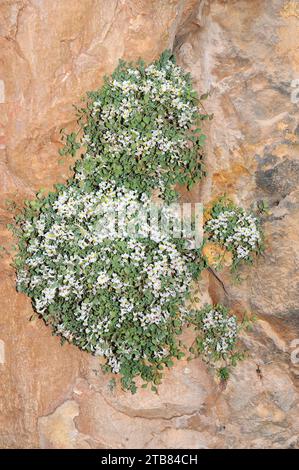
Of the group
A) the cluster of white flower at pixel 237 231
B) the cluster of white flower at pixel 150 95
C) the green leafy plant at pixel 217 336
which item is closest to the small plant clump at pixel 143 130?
the cluster of white flower at pixel 150 95

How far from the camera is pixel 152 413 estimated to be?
6160 millimetres

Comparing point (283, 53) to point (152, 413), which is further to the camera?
point (152, 413)

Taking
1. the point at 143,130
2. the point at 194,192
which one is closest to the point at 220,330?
the point at 194,192

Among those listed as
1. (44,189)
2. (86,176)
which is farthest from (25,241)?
(86,176)

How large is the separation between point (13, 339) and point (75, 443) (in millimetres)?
1404

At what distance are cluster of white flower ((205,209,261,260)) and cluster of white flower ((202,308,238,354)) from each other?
2.49ft

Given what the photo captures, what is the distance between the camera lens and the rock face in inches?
216

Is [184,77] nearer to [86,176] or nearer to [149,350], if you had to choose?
[86,176]

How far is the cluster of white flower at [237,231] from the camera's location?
574cm

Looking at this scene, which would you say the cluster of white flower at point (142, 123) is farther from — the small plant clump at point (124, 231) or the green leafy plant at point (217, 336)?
the green leafy plant at point (217, 336)

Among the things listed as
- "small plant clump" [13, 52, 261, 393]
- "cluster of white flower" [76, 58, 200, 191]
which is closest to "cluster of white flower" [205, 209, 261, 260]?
"small plant clump" [13, 52, 261, 393]

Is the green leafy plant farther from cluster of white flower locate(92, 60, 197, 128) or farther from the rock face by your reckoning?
cluster of white flower locate(92, 60, 197, 128)

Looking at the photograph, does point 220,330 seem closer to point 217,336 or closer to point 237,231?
point 217,336

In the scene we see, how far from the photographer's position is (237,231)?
575cm
